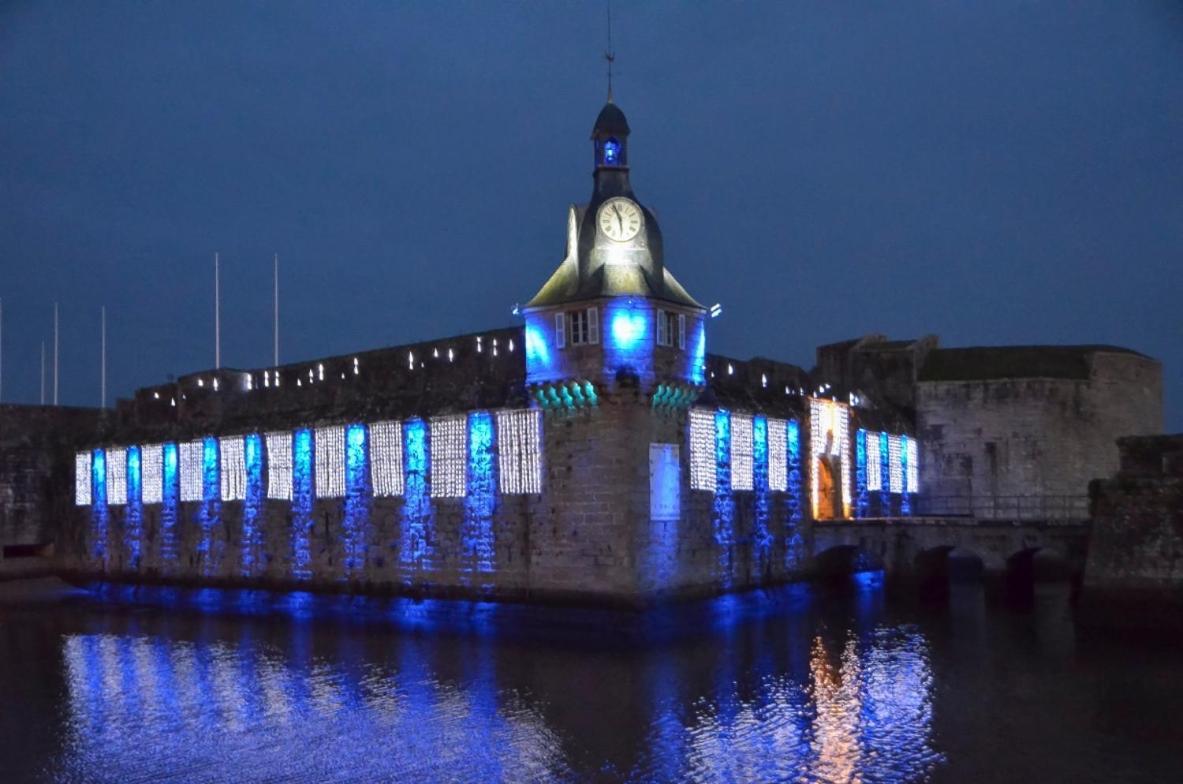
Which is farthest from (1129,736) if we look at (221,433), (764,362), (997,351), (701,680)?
(221,433)

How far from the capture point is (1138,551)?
28.2 m

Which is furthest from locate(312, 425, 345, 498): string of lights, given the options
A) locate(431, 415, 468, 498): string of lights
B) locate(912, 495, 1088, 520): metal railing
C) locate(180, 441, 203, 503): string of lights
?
locate(912, 495, 1088, 520): metal railing

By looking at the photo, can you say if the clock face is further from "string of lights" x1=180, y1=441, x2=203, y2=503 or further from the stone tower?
"string of lights" x1=180, y1=441, x2=203, y2=503

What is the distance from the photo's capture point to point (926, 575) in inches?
1423

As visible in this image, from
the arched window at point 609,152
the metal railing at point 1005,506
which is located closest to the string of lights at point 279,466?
the arched window at point 609,152

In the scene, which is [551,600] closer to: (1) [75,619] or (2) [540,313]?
(2) [540,313]

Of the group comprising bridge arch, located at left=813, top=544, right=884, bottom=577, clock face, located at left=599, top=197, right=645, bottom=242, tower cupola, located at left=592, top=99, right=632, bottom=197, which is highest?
tower cupola, located at left=592, top=99, right=632, bottom=197

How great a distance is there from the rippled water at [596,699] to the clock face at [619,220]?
33.2ft

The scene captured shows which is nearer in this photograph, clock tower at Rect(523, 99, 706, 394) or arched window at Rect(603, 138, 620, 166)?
clock tower at Rect(523, 99, 706, 394)

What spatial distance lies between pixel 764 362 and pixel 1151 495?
12.5m

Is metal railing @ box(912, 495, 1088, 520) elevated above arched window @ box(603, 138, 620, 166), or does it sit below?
below

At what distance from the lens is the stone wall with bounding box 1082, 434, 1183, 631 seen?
90.3 feet

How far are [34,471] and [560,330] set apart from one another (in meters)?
29.8

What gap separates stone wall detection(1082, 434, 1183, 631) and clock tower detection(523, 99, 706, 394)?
11310 millimetres
